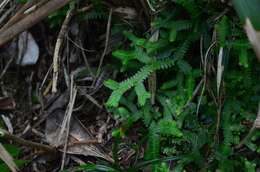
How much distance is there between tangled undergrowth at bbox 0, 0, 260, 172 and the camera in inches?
71.9

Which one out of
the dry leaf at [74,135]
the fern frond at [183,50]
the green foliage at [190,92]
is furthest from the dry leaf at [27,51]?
the fern frond at [183,50]

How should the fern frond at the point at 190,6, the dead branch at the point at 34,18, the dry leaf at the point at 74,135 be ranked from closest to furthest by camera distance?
1. the dead branch at the point at 34,18
2. the fern frond at the point at 190,6
3. the dry leaf at the point at 74,135

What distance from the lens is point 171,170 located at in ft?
6.17

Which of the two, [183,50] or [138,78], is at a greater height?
[183,50]

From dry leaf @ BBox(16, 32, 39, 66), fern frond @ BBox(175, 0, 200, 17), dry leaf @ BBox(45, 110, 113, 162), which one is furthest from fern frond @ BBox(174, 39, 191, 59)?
dry leaf @ BBox(16, 32, 39, 66)

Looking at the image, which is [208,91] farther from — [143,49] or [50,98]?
[50,98]

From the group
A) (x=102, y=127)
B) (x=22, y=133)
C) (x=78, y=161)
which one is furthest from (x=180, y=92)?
(x=22, y=133)

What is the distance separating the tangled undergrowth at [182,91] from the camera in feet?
5.99

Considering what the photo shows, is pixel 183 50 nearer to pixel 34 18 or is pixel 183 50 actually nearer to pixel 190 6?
pixel 190 6

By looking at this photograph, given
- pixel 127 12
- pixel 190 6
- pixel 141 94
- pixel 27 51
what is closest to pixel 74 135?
pixel 141 94

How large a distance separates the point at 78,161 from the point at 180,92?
623mm

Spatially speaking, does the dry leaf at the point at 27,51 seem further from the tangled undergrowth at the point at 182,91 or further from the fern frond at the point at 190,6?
the fern frond at the point at 190,6

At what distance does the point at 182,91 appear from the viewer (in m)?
1.93

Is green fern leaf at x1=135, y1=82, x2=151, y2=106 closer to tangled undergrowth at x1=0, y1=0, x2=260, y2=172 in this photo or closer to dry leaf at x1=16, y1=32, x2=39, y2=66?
tangled undergrowth at x1=0, y1=0, x2=260, y2=172
